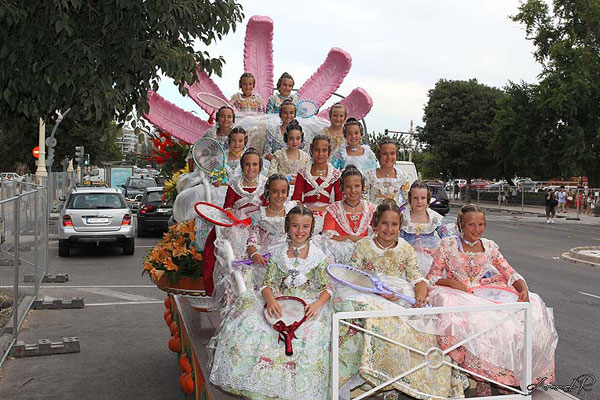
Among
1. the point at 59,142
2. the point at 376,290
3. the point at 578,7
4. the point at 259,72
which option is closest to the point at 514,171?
the point at 578,7

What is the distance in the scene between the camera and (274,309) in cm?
445

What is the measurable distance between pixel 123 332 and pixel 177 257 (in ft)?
12.2

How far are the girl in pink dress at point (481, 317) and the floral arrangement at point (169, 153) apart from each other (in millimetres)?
4656

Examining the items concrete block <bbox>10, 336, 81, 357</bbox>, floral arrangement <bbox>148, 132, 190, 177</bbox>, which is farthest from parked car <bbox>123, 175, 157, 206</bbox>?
concrete block <bbox>10, 336, 81, 357</bbox>

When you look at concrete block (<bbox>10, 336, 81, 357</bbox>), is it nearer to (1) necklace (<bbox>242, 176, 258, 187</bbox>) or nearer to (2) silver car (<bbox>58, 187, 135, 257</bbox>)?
(1) necklace (<bbox>242, 176, 258, 187</bbox>)

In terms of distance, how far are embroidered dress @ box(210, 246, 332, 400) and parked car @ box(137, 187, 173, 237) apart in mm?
18489

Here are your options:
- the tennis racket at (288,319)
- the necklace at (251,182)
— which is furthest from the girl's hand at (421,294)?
the necklace at (251,182)

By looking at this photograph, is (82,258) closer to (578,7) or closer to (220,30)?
(220,30)

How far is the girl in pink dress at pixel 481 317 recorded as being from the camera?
14.2ft

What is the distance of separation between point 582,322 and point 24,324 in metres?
8.33

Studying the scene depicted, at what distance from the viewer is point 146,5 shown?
497 cm

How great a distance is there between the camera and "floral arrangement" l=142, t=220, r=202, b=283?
247 inches

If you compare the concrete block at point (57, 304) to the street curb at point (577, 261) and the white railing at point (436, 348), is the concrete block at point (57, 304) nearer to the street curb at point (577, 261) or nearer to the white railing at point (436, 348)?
the white railing at point (436, 348)

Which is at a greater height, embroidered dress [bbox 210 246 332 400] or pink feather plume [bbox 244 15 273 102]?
pink feather plume [bbox 244 15 273 102]
